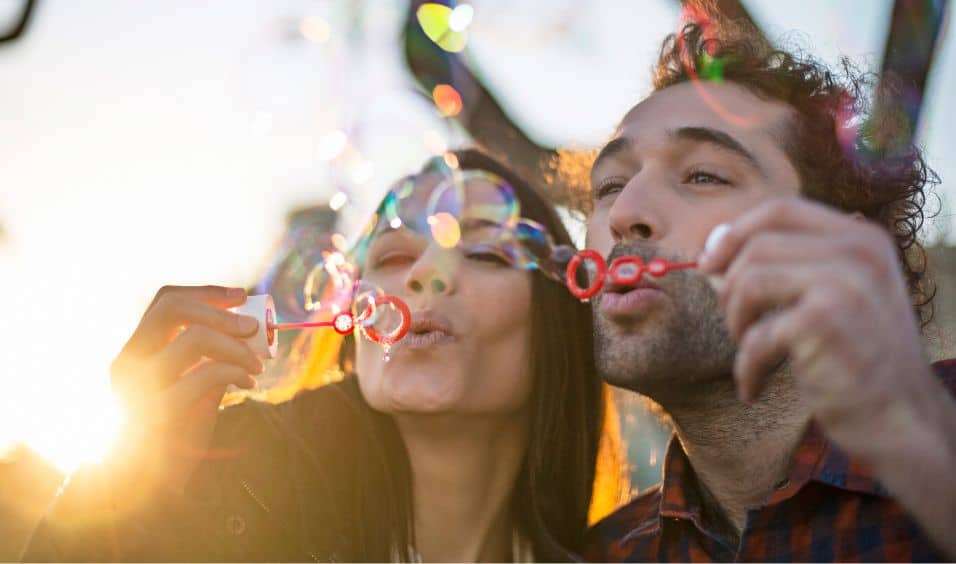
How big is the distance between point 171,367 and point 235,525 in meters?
0.52

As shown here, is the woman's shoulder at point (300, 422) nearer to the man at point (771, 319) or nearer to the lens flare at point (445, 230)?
the lens flare at point (445, 230)

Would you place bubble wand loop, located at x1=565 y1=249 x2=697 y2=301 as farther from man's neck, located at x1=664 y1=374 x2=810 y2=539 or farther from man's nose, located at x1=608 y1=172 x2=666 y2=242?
man's neck, located at x1=664 y1=374 x2=810 y2=539

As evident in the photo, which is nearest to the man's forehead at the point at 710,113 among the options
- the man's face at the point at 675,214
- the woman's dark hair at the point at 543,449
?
the man's face at the point at 675,214

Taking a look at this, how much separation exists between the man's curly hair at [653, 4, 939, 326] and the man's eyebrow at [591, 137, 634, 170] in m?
0.36

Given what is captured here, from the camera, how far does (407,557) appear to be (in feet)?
7.88

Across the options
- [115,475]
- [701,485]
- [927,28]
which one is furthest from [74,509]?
[927,28]

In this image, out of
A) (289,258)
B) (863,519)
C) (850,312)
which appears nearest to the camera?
(850,312)

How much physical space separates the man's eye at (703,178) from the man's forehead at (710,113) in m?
0.13

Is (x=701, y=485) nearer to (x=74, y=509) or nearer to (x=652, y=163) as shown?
(x=652, y=163)

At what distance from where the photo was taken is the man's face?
2.05 meters

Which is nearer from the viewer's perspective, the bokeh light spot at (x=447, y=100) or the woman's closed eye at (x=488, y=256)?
the woman's closed eye at (x=488, y=256)

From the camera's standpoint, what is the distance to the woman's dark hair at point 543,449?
95.0 inches

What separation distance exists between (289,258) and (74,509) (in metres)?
1.11

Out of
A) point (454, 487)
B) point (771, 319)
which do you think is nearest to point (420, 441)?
point (454, 487)
